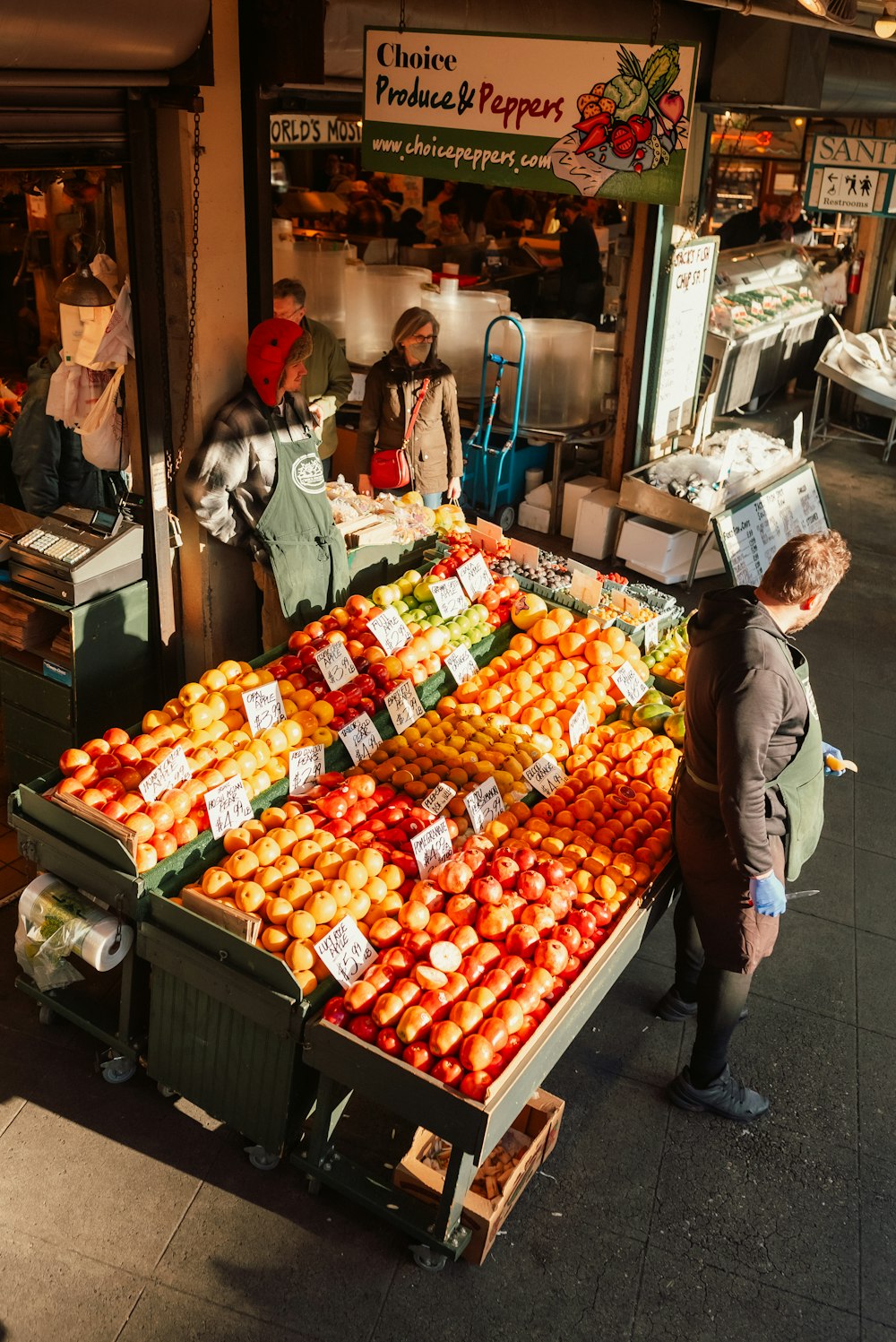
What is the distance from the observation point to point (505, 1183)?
373 cm

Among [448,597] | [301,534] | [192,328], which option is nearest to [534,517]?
[448,597]

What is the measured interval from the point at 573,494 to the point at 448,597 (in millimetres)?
4063

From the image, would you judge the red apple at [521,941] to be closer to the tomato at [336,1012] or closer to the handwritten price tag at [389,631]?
the tomato at [336,1012]

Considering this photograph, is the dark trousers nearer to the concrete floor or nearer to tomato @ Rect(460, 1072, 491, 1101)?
the concrete floor

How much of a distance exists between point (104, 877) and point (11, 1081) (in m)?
0.97

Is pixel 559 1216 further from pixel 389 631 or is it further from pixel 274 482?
pixel 274 482

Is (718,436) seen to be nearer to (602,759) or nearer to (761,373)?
(761,373)

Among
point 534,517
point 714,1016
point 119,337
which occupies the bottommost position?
point 714,1016

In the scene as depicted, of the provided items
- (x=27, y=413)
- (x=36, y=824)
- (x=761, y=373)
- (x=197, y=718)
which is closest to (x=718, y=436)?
(x=761, y=373)

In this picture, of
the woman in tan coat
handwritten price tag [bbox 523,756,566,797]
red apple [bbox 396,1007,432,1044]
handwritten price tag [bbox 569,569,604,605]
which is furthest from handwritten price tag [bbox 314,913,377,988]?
the woman in tan coat

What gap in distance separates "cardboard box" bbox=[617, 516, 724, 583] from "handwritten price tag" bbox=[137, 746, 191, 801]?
5381mm

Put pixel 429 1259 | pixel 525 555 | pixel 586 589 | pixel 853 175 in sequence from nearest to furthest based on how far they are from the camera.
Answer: pixel 429 1259
pixel 586 589
pixel 525 555
pixel 853 175

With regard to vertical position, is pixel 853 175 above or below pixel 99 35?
below

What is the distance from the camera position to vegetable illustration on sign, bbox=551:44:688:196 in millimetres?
4758
